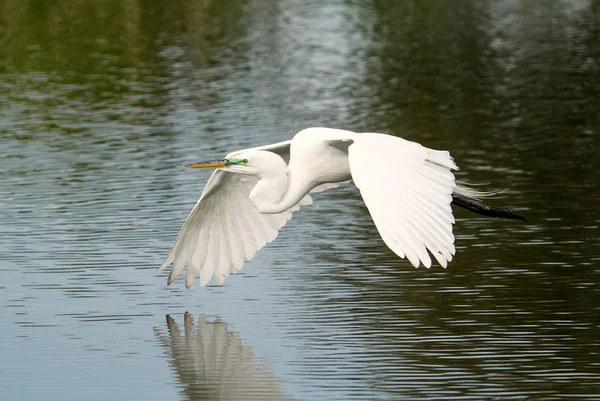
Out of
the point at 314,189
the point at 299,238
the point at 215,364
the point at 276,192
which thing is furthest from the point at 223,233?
the point at 299,238

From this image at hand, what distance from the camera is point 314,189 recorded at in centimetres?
993

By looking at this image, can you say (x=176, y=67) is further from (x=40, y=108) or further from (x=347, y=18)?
(x=347, y=18)

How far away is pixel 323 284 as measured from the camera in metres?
10.4

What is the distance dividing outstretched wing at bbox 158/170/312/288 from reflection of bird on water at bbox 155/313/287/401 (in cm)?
39

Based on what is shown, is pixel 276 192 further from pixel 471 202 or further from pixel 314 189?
pixel 471 202

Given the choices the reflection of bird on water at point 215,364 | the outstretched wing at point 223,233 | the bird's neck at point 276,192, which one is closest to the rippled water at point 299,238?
the reflection of bird on water at point 215,364

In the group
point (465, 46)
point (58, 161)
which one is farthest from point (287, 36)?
point (58, 161)

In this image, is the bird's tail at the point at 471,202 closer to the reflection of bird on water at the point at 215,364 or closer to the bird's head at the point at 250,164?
the bird's head at the point at 250,164

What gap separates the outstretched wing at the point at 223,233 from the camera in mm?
9828

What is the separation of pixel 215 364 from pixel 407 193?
181 cm

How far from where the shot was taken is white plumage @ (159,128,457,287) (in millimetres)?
7301

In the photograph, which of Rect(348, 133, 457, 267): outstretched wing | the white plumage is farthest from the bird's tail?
Rect(348, 133, 457, 267): outstretched wing

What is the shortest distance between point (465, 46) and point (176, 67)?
5813 mm

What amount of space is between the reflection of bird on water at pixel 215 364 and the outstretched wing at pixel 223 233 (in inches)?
15.2
